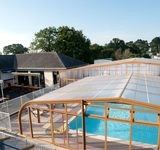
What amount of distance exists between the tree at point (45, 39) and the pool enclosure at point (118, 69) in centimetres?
2119

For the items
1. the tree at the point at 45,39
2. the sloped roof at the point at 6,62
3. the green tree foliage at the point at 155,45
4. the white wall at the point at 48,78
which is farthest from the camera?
the green tree foliage at the point at 155,45

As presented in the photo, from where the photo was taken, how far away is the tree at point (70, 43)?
34.5 metres

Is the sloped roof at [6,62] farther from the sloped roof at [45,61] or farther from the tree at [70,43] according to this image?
the tree at [70,43]

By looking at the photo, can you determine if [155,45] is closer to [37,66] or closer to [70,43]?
[70,43]

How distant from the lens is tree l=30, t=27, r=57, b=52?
37312 mm

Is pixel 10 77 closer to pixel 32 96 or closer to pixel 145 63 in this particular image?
pixel 32 96

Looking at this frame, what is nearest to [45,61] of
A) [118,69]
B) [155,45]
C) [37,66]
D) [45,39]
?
[37,66]

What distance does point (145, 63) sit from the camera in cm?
1398

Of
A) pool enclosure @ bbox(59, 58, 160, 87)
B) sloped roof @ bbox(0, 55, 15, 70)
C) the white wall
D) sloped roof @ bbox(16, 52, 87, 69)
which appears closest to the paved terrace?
pool enclosure @ bbox(59, 58, 160, 87)

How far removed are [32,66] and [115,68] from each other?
596 inches

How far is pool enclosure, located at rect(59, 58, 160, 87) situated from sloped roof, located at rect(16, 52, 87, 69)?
360 cm

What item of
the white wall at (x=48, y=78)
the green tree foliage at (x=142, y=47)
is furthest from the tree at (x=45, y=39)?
the green tree foliage at (x=142, y=47)

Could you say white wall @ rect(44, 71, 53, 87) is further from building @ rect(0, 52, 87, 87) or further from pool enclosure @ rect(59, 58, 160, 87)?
pool enclosure @ rect(59, 58, 160, 87)

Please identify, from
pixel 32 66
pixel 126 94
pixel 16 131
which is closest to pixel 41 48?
pixel 32 66
